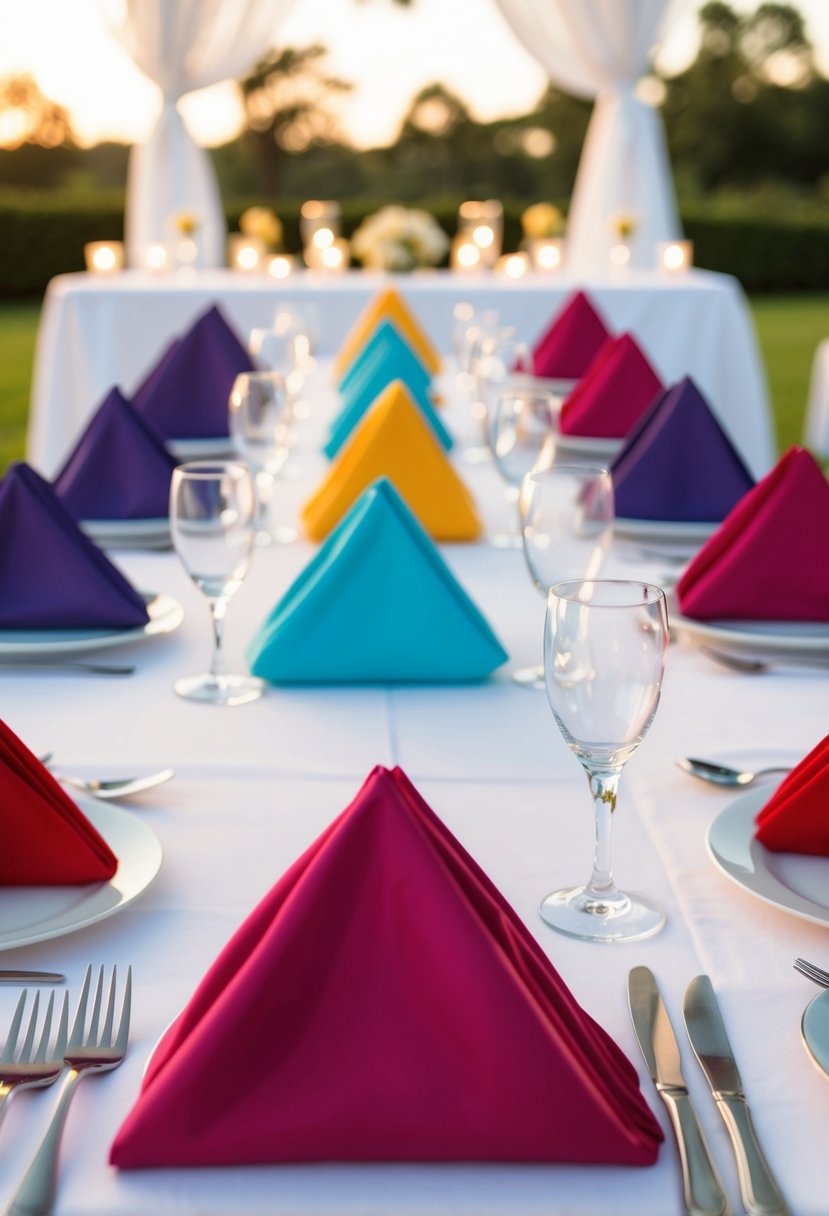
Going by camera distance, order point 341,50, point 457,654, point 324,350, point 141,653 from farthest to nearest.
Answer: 1. point 341,50
2. point 324,350
3. point 141,653
4. point 457,654

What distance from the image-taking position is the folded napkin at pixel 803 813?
38.1 inches

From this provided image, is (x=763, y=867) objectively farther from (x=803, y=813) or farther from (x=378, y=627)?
(x=378, y=627)

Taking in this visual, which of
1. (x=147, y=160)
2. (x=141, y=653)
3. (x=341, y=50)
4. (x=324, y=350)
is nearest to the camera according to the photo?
(x=141, y=653)

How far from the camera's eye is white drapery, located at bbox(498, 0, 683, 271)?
6953mm

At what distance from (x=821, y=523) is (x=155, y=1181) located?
109 cm

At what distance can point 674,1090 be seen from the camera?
0.73 metres

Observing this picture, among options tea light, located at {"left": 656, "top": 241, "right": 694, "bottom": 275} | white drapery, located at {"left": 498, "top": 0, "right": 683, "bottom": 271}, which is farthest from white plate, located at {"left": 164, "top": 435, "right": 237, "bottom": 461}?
white drapery, located at {"left": 498, "top": 0, "right": 683, "bottom": 271}

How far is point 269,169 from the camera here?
20.0 m

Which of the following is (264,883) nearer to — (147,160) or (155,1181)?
(155,1181)

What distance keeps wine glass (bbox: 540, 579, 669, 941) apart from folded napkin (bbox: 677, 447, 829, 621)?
0.62 meters

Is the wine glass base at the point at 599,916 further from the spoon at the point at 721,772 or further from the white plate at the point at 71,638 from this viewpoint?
the white plate at the point at 71,638

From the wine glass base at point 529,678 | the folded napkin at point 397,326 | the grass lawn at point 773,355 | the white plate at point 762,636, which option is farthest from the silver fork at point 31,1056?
the grass lawn at point 773,355

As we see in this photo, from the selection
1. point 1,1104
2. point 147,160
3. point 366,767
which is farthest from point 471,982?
point 147,160

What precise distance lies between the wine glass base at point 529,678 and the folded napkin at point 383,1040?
653 millimetres
